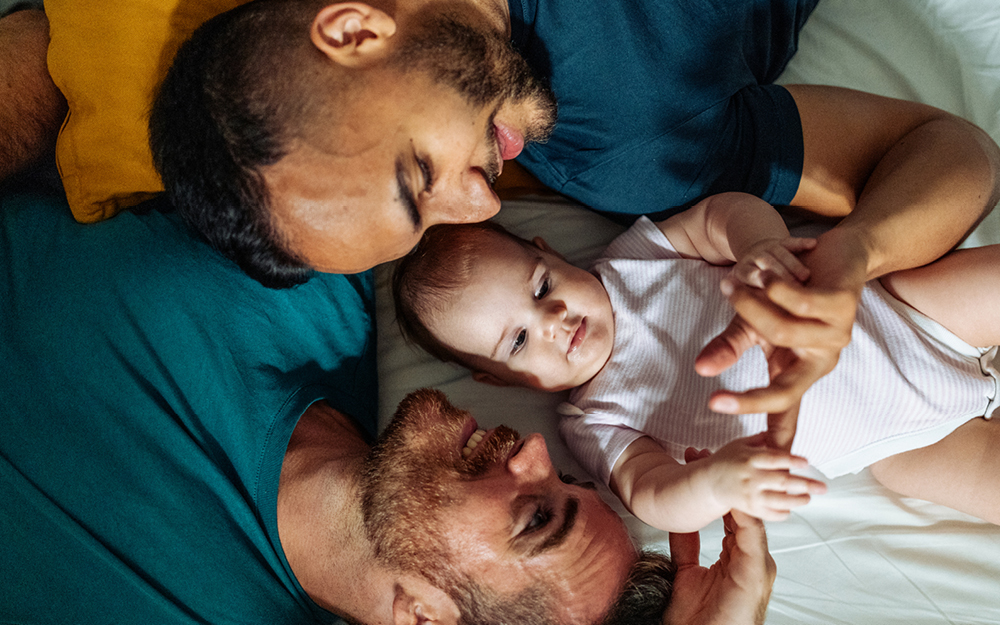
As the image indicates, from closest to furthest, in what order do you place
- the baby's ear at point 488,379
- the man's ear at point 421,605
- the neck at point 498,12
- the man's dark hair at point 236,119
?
the man's dark hair at point 236,119 → the man's ear at point 421,605 → the neck at point 498,12 → the baby's ear at point 488,379

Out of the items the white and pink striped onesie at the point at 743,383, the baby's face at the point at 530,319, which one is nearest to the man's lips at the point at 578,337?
the baby's face at the point at 530,319

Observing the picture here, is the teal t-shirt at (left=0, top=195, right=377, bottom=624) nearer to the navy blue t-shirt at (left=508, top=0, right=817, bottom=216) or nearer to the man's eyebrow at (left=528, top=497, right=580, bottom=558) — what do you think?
the man's eyebrow at (left=528, top=497, right=580, bottom=558)

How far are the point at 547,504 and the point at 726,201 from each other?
0.67 m

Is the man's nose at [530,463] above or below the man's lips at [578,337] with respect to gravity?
below

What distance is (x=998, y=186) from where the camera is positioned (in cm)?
121

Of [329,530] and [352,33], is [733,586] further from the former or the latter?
[352,33]

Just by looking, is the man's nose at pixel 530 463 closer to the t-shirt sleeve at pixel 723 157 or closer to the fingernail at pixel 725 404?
the fingernail at pixel 725 404

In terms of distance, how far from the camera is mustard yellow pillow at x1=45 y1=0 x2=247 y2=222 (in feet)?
3.96

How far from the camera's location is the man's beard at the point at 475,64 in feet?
3.38

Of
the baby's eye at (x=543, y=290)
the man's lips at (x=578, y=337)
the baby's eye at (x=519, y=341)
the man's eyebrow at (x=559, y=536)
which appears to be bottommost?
the man's eyebrow at (x=559, y=536)

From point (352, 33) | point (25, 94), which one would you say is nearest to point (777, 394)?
point (352, 33)

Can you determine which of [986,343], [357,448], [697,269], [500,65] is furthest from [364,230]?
[986,343]

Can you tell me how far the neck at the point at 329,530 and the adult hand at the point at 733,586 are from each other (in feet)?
1.70

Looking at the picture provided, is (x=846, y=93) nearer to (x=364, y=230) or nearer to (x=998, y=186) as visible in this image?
(x=998, y=186)
